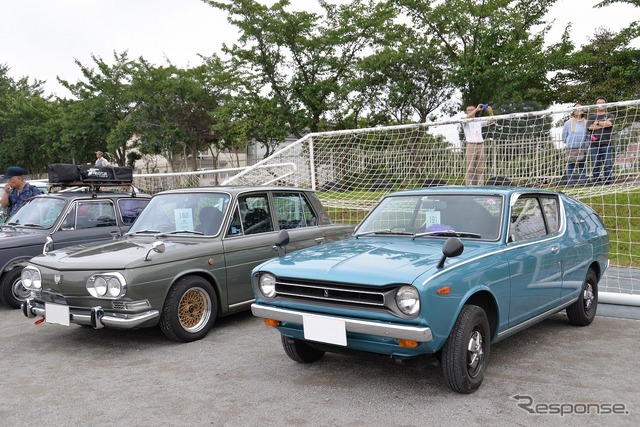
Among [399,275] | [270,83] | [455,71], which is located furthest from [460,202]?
[270,83]

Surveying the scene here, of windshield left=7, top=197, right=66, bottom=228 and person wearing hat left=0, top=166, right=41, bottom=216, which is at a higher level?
person wearing hat left=0, top=166, right=41, bottom=216

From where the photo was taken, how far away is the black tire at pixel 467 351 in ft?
12.5

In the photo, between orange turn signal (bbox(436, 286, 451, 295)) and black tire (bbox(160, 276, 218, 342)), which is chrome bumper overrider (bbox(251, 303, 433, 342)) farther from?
black tire (bbox(160, 276, 218, 342))

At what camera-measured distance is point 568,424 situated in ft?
11.6

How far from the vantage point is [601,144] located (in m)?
9.23

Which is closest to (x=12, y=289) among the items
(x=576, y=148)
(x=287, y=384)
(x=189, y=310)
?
(x=189, y=310)

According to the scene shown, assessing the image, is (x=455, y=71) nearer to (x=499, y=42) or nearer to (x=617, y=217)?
(x=499, y=42)

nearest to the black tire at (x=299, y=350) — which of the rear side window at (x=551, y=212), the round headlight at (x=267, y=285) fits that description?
the round headlight at (x=267, y=285)

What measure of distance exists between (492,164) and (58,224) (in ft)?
24.9

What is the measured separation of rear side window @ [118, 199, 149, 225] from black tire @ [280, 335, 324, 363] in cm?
458

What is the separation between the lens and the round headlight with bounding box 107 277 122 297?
5.04m

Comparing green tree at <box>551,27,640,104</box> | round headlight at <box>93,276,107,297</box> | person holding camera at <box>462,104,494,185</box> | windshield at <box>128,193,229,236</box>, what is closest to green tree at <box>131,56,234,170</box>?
green tree at <box>551,27,640,104</box>

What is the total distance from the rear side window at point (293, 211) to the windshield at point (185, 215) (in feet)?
2.54

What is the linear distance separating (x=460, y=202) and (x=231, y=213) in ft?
8.50
